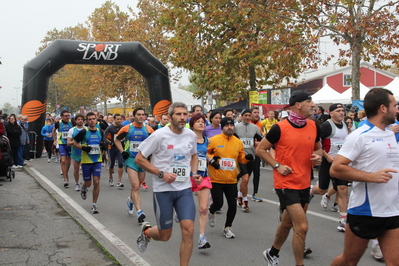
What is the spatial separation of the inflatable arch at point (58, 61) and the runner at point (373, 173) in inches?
740

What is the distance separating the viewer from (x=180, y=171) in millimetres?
5152

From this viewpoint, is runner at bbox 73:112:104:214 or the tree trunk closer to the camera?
runner at bbox 73:112:104:214

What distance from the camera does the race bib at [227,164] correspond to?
698 cm

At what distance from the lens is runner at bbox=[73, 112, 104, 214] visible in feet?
29.6

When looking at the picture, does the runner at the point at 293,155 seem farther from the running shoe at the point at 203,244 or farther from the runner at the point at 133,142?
the runner at the point at 133,142

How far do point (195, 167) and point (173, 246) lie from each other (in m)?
1.57

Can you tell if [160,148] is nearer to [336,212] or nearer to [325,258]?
[325,258]

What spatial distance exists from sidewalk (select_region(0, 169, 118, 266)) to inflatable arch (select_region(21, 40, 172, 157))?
1100cm

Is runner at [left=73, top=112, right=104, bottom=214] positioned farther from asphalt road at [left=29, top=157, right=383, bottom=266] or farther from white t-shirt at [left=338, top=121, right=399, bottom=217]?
white t-shirt at [left=338, top=121, right=399, bottom=217]

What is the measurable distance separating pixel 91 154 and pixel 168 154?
4487mm

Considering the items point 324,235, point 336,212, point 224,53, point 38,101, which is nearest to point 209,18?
point 224,53

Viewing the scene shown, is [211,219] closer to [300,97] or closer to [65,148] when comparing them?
[300,97]

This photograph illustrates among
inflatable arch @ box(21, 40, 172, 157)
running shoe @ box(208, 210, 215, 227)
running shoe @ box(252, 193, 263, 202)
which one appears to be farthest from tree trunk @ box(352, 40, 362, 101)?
running shoe @ box(208, 210, 215, 227)

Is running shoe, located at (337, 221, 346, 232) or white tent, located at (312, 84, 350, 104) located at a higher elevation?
white tent, located at (312, 84, 350, 104)
